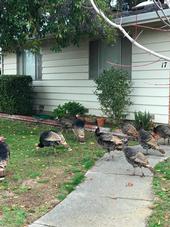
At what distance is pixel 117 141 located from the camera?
923 cm

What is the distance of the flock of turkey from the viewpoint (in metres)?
7.73

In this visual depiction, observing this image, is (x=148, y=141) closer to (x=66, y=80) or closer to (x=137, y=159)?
(x=137, y=159)

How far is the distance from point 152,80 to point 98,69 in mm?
2626

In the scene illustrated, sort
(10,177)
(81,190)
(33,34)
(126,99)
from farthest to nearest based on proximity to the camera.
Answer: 1. (126,99)
2. (33,34)
3. (10,177)
4. (81,190)

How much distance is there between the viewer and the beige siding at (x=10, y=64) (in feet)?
67.1

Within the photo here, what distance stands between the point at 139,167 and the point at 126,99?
5.96 meters

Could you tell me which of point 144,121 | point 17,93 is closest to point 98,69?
point 144,121

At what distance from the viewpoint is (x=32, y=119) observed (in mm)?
16297

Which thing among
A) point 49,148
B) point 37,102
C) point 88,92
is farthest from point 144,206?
point 37,102

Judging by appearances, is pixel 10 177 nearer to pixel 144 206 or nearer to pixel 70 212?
pixel 70 212

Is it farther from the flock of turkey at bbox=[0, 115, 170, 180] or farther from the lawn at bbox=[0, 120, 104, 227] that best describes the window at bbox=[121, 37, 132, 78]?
the lawn at bbox=[0, 120, 104, 227]

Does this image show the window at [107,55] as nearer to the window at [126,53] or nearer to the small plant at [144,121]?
the window at [126,53]

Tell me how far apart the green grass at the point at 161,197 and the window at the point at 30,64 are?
427 inches

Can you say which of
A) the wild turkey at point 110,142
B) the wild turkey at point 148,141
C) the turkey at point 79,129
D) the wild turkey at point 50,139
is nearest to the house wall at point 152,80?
the turkey at point 79,129
